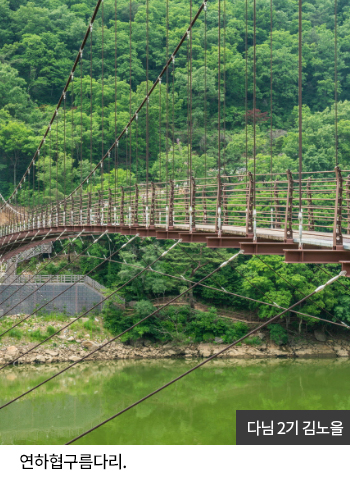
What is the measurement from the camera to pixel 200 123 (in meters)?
42.4

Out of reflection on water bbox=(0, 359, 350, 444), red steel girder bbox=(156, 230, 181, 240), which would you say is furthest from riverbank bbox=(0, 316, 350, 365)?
red steel girder bbox=(156, 230, 181, 240)

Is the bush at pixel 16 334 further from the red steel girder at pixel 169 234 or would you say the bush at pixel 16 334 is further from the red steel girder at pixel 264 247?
the red steel girder at pixel 264 247

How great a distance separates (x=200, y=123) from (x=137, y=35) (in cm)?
929

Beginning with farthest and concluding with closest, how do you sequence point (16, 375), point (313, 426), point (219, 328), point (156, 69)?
point (156, 69)
point (219, 328)
point (16, 375)
point (313, 426)

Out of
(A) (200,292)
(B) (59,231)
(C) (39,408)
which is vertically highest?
(B) (59,231)

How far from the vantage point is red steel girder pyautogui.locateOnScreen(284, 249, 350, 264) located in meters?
7.33

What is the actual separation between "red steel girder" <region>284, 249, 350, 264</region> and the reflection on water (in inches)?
447

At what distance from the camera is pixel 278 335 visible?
28844 millimetres

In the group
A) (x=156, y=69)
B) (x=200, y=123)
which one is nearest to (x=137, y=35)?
(x=156, y=69)

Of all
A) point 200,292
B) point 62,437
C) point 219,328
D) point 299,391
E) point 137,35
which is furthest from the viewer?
point 137,35

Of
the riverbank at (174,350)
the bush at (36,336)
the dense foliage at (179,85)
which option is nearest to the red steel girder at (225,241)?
the riverbank at (174,350)

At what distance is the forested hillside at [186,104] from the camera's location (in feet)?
98.1

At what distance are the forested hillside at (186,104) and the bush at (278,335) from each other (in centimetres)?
70

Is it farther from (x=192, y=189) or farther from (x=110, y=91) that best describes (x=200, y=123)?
(x=192, y=189)
